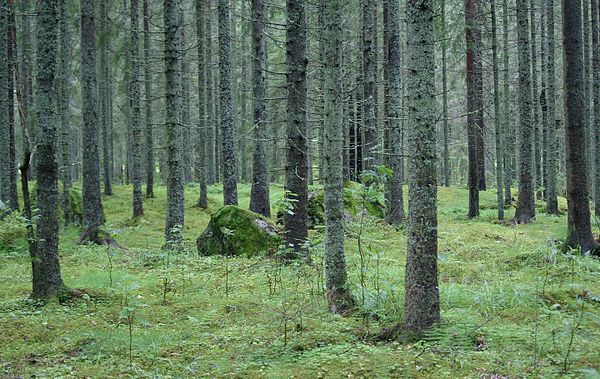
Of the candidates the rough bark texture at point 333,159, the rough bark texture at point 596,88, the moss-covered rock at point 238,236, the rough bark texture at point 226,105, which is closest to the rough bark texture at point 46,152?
the rough bark texture at point 333,159

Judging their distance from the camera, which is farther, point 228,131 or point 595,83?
point 595,83

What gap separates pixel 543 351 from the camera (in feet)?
14.8

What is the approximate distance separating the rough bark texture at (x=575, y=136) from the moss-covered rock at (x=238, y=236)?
565 cm

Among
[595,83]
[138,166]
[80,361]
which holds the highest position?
[595,83]

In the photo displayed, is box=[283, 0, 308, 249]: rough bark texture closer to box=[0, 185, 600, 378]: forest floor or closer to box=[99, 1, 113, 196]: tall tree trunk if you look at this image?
box=[0, 185, 600, 378]: forest floor

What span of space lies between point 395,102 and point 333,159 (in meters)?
8.63

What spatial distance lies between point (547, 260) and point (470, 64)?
10.3 metres

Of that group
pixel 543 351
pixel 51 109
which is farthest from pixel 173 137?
pixel 543 351

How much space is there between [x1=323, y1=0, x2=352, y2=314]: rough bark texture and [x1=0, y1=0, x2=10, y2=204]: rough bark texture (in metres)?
13.2

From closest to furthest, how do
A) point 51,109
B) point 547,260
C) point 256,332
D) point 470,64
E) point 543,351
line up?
point 543,351 < point 256,332 < point 51,109 < point 547,260 < point 470,64

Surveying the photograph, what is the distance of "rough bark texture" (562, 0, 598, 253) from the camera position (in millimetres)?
9055

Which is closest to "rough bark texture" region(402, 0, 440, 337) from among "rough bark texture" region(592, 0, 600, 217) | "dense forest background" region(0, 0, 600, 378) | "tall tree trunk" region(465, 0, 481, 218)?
"dense forest background" region(0, 0, 600, 378)

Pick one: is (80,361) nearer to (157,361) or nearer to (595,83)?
(157,361)

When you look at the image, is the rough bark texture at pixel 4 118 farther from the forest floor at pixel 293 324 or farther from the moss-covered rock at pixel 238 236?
the moss-covered rock at pixel 238 236
